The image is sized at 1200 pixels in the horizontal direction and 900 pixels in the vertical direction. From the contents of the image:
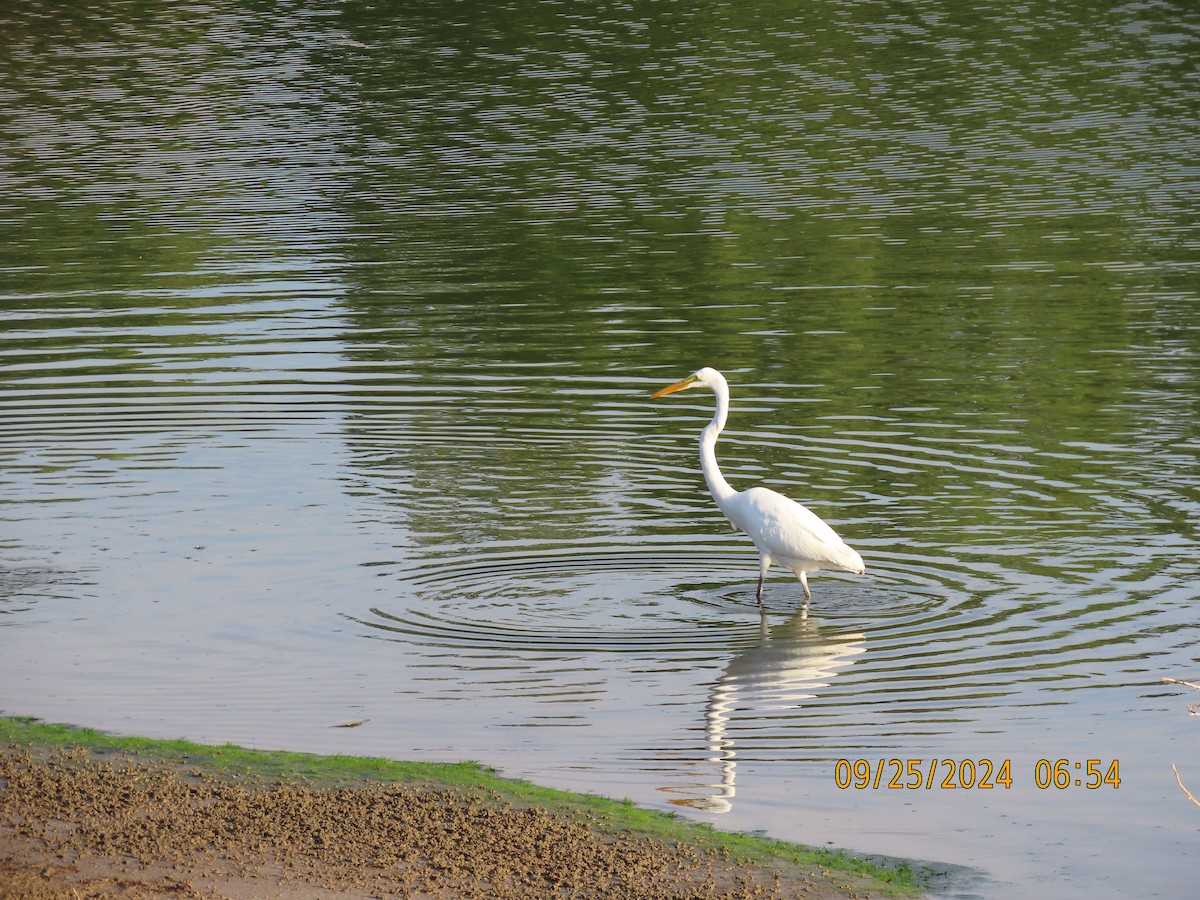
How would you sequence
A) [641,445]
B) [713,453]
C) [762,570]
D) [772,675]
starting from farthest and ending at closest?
1. [641,445]
2. [713,453]
3. [762,570]
4. [772,675]

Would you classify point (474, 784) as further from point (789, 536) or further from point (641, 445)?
point (641, 445)

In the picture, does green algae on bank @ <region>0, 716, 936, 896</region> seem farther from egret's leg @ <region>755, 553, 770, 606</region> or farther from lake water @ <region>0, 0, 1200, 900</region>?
egret's leg @ <region>755, 553, 770, 606</region>

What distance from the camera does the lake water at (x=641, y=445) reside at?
1078cm

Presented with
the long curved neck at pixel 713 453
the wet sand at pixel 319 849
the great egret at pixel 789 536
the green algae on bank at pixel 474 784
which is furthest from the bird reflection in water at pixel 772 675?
the wet sand at pixel 319 849

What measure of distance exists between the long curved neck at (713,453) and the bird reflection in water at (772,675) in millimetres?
1426

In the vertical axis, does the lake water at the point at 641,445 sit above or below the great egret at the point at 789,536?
below

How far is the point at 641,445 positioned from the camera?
59.4 ft

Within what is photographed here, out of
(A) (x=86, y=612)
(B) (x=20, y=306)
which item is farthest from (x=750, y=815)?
(B) (x=20, y=306)

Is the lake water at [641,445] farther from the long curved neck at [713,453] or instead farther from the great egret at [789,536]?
the long curved neck at [713,453]

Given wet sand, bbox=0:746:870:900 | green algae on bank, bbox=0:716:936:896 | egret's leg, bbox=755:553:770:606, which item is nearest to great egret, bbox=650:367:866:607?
egret's leg, bbox=755:553:770:606

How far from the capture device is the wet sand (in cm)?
793

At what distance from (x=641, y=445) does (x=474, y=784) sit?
8926 mm

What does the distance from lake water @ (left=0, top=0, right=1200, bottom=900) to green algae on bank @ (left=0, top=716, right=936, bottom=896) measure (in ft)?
1.23

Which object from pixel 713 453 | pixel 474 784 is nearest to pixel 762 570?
pixel 713 453
